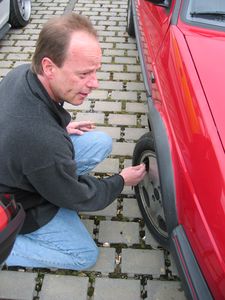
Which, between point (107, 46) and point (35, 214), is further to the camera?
point (107, 46)

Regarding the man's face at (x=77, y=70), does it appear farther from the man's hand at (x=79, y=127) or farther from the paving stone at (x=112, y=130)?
the paving stone at (x=112, y=130)

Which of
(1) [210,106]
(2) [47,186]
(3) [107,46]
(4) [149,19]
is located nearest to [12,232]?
(2) [47,186]

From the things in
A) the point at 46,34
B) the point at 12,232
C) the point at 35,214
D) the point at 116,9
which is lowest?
the point at 12,232

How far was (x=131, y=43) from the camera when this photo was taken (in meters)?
5.14

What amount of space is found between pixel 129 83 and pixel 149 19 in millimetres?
1208

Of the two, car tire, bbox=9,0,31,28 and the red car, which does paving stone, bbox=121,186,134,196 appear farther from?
car tire, bbox=9,0,31,28

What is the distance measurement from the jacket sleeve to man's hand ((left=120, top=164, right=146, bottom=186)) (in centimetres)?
6

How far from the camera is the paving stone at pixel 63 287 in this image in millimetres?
2303

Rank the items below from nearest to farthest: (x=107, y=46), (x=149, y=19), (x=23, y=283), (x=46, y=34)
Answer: (x=46, y=34) < (x=23, y=283) < (x=149, y=19) < (x=107, y=46)

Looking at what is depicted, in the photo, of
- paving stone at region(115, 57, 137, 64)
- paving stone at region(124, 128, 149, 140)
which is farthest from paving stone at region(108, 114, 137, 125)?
paving stone at region(115, 57, 137, 64)

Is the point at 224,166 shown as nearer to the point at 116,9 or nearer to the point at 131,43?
the point at 131,43

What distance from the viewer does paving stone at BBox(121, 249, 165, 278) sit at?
2.44 m

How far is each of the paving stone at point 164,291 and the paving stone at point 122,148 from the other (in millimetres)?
1245

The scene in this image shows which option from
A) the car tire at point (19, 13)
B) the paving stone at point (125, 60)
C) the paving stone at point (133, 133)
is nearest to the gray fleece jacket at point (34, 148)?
the paving stone at point (133, 133)
